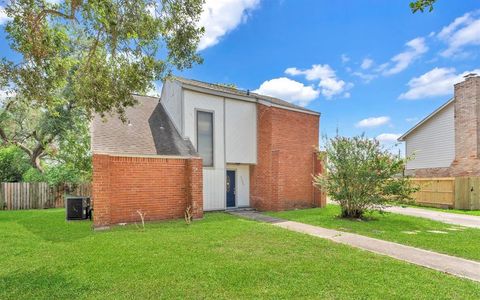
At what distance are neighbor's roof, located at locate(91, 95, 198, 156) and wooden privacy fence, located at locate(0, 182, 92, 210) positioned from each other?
7.00 meters

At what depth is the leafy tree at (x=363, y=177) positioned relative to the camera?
1134cm

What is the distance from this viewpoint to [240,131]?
15234 millimetres

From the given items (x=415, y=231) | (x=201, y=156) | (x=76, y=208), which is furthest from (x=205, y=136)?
(x=415, y=231)

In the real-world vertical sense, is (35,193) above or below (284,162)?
below

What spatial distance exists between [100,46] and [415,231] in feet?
37.8

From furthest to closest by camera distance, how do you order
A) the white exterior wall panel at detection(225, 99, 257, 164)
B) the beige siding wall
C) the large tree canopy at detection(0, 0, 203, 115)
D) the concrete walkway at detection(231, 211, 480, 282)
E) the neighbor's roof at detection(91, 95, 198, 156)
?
1. the beige siding wall
2. the white exterior wall panel at detection(225, 99, 257, 164)
3. the neighbor's roof at detection(91, 95, 198, 156)
4. the large tree canopy at detection(0, 0, 203, 115)
5. the concrete walkway at detection(231, 211, 480, 282)

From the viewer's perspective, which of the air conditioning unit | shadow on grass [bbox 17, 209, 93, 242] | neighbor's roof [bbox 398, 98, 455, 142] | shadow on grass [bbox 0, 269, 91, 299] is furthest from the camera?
neighbor's roof [bbox 398, 98, 455, 142]

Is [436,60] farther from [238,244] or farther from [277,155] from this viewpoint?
[238,244]

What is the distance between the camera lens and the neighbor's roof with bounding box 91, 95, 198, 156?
1113 cm

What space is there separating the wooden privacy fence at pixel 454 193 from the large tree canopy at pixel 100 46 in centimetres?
1476

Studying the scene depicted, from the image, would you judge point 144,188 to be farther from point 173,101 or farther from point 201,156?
point 173,101

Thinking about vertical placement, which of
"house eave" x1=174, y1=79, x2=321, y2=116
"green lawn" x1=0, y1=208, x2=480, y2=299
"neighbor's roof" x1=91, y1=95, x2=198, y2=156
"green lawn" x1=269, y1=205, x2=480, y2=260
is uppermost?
"house eave" x1=174, y1=79, x2=321, y2=116

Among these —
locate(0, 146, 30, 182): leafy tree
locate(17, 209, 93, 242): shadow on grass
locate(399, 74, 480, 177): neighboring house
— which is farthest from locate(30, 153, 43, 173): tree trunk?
locate(399, 74, 480, 177): neighboring house

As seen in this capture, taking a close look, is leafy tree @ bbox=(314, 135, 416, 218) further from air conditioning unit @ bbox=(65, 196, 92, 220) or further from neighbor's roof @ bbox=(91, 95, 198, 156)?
air conditioning unit @ bbox=(65, 196, 92, 220)
